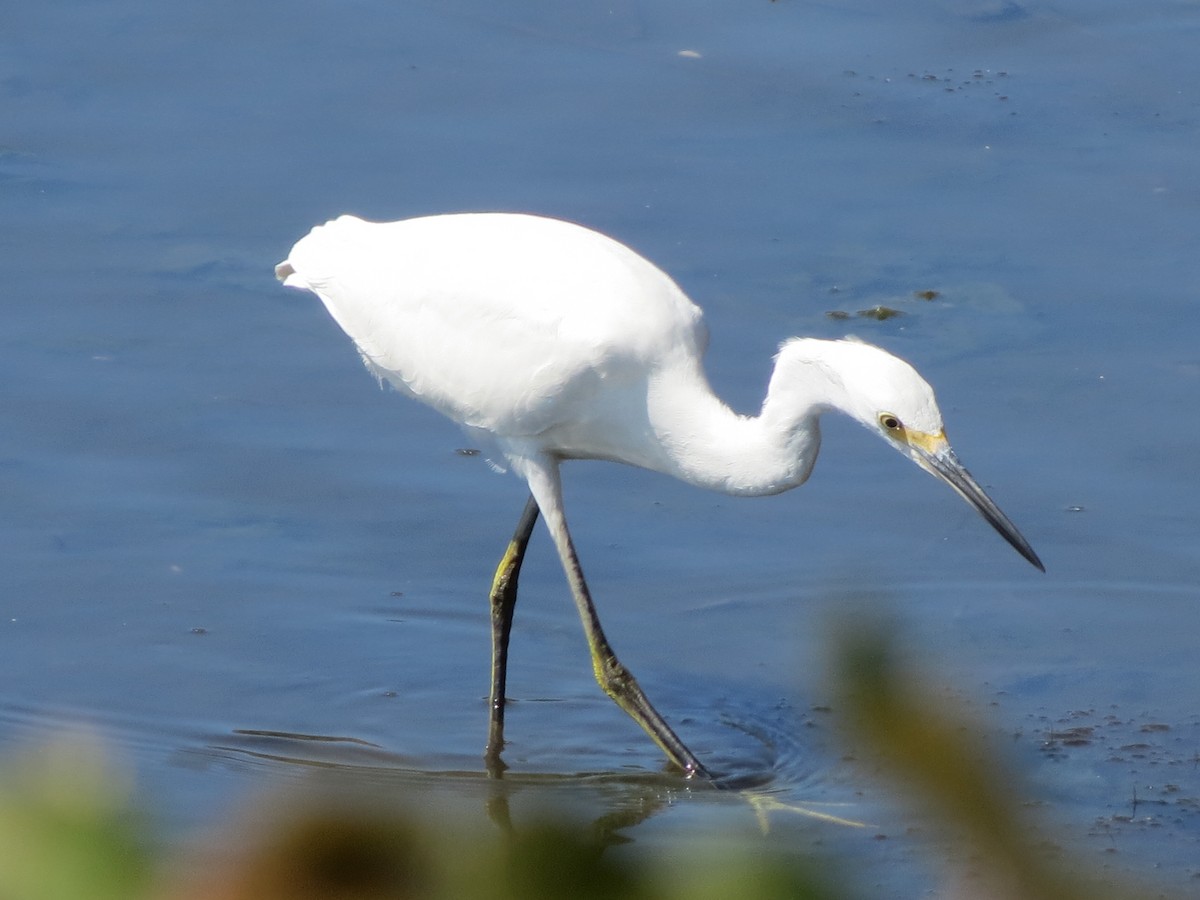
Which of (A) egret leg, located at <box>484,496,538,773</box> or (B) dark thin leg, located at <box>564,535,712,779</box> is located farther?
(A) egret leg, located at <box>484,496,538,773</box>

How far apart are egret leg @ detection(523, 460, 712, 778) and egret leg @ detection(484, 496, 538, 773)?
20 centimetres

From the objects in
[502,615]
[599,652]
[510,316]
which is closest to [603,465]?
[502,615]

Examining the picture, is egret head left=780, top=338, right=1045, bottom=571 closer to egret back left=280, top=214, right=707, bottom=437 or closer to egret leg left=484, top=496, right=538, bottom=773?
egret back left=280, top=214, right=707, bottom=437

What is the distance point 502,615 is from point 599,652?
353mm

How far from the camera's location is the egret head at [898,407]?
4.18 metres

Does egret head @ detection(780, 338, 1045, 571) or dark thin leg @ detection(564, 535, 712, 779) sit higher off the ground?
egret head @ detection(780, 338, 1045, 571)

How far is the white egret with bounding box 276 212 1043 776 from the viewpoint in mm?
4625

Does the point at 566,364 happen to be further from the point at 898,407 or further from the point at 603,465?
the point at 603,465

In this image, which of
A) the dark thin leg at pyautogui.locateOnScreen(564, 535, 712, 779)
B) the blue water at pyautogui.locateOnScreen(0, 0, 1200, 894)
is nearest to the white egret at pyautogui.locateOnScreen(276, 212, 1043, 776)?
the dark thin leg at pyautogui.locateOnScreen(564, 535, 712, 779)

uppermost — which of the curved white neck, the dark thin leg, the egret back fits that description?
the egret back

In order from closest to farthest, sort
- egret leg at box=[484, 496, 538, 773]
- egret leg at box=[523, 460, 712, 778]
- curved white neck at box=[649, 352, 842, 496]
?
curved white neck at box=[649, 352, 842, 496], egret leg at box=[523, 460, 712, 778], egret leg at box=[484, 496, 538, 773]

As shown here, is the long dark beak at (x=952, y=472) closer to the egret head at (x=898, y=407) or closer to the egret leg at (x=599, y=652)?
the egret head at (x=898, y=407)

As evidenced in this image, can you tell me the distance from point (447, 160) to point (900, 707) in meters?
7.46

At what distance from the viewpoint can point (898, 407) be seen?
4.18 m
